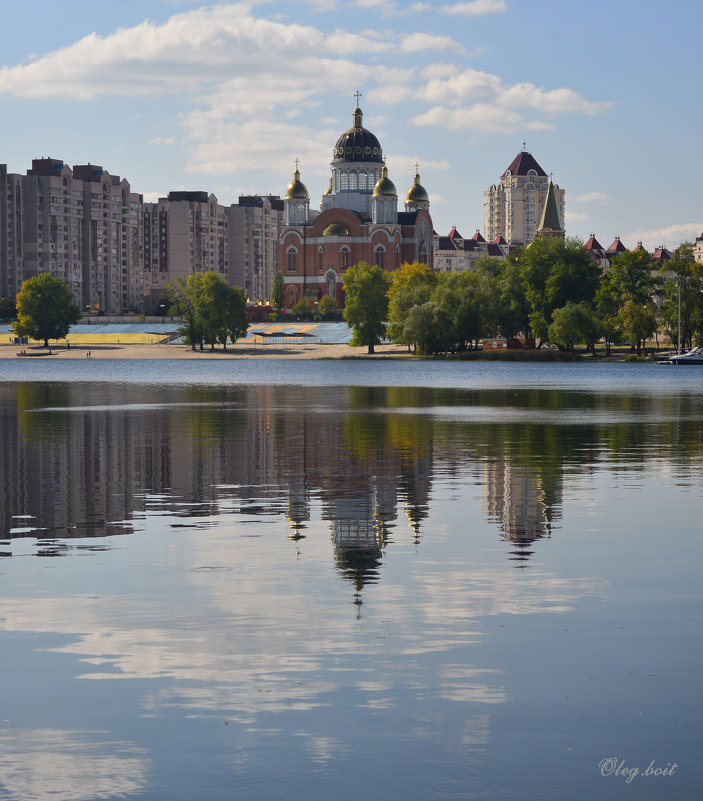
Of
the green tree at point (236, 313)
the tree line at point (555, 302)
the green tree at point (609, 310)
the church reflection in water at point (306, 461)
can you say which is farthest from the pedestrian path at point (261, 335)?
the church reflection in water at point (306, 461)

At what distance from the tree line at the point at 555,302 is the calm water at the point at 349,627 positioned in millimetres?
102780

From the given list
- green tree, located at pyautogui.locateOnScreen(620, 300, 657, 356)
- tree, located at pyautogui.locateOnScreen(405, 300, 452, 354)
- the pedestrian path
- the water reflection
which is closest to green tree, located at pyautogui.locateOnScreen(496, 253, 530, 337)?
tree, located at pyautogui.locateOnScreen(405, 300, 452, 354)

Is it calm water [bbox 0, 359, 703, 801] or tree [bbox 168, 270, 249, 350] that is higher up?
tree [bbox 168, 270, 249, 350]

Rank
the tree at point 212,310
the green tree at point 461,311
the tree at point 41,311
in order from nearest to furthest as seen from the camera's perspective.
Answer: the green tree at point 461,311, the tree at point 212,310, the tree at point 41,311

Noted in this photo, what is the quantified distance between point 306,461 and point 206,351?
139449 millimetres

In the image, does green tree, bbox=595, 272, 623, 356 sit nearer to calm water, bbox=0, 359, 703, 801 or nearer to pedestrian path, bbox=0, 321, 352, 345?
pedestrian path, bbox=0, 321, 352, 345

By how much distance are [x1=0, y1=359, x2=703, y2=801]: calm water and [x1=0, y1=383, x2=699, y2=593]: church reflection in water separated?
0.46 ft

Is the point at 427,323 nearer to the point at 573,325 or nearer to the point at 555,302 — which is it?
the point at 555,302

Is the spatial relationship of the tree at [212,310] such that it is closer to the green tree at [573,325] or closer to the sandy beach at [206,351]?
the sandy beach at [206,351]

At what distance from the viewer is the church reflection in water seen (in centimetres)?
2038

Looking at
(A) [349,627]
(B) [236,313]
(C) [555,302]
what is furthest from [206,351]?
(A) [349,627]

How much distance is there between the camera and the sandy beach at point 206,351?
15550 centimetres

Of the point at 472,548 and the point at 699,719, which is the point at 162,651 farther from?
the point at 472,548

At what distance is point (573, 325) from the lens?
129 m
